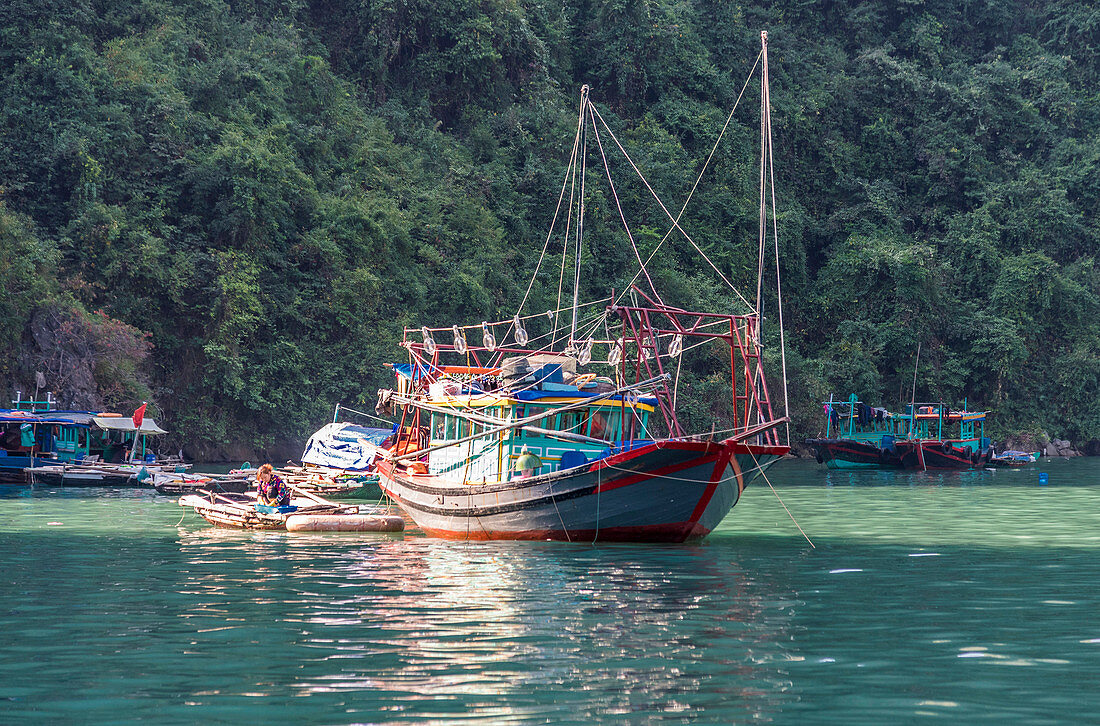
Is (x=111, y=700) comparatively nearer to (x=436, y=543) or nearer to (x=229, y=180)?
(x=436, y=543)

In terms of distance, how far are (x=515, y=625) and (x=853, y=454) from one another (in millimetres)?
43879

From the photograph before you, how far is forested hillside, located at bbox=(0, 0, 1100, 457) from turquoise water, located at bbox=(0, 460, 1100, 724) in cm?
2644

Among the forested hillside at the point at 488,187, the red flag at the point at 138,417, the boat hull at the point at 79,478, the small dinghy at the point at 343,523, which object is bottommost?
the boat hull at the point at 79,478

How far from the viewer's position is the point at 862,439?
5681cm

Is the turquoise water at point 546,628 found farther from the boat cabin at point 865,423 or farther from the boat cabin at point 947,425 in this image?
the boat cabin at point 947,425

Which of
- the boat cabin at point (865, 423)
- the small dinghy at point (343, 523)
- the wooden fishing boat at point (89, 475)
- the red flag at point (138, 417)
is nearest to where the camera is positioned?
the small dinghy at point (343, 523)

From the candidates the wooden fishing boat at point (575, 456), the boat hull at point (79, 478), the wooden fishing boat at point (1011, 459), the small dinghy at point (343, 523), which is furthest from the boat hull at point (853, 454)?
the small dinghy at point (343, 523)

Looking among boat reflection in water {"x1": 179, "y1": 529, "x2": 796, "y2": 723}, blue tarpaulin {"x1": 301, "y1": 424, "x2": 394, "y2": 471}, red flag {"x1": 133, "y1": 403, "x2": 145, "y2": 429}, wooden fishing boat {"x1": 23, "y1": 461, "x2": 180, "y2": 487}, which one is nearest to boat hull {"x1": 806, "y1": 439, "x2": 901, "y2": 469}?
blue tarpaulin {"x1": 301, "y1": 424, "x2": 394, "y2": 471}

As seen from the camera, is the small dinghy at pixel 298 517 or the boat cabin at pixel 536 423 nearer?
the boat cabin at pixel 536 423

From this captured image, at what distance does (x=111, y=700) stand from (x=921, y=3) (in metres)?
76.6

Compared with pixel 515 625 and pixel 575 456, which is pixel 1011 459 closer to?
pixel 575 456

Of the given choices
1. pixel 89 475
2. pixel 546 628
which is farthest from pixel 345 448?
pixel 546 628

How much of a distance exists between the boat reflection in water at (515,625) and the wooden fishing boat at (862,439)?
34.6 metres

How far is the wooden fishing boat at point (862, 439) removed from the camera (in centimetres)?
5547
